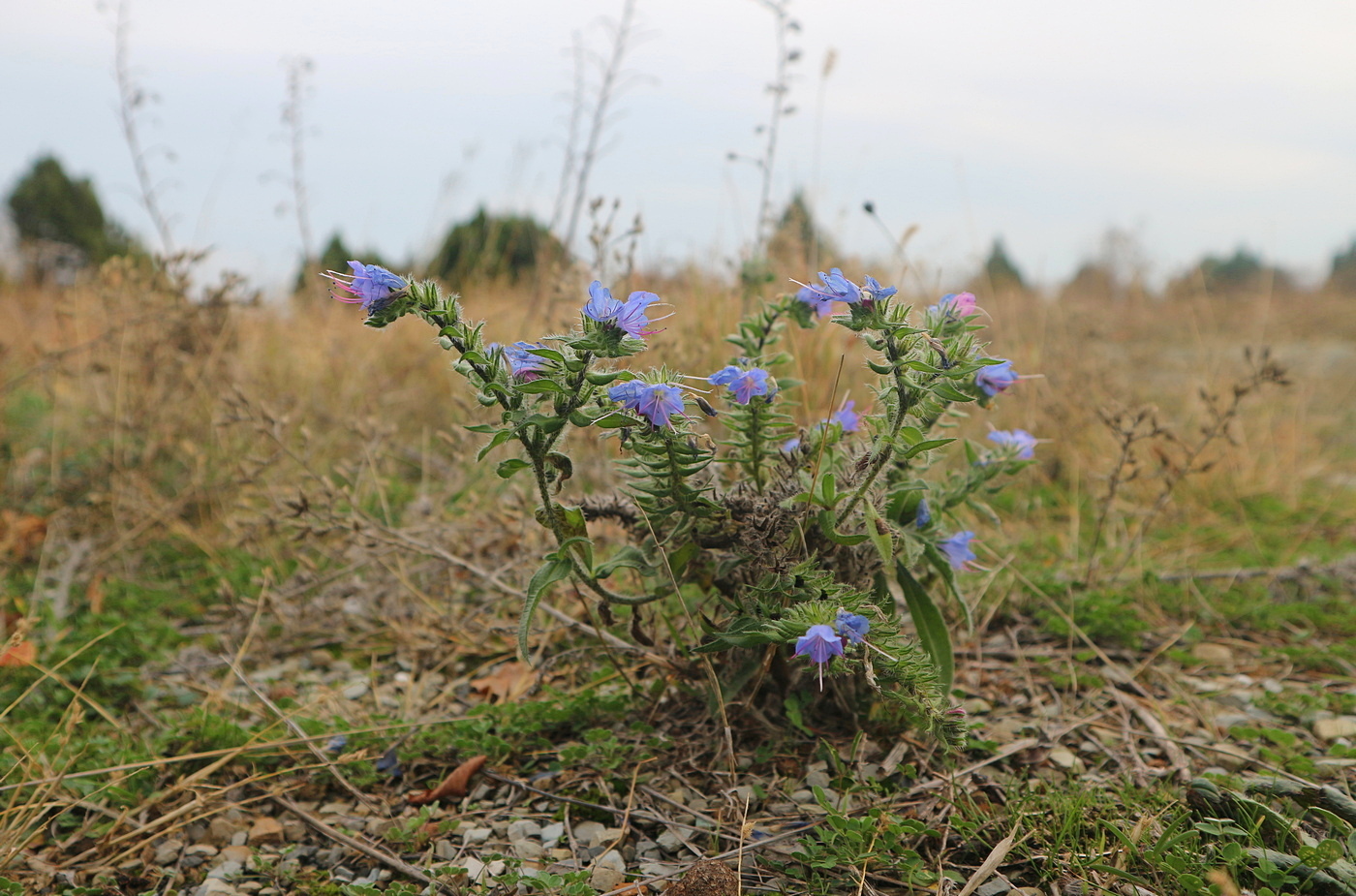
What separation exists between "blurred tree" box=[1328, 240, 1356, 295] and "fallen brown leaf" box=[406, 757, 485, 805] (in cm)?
1527

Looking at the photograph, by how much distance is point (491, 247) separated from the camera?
680cm

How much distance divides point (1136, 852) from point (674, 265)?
3979 millimetres

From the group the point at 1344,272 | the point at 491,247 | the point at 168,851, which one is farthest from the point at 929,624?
the point at 1344,272

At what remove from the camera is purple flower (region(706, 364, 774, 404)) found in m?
1.54

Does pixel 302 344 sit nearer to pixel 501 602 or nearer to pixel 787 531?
pixel 501 602

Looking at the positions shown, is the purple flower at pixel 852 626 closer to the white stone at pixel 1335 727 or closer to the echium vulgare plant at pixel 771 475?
the echium vulgare plant at pixel 771 475

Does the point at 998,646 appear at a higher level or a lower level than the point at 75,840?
higher

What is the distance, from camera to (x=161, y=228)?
3.94m

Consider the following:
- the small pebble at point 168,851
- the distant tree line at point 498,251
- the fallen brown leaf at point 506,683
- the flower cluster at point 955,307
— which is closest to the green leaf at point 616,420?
→ the flower cluster at point 955,307

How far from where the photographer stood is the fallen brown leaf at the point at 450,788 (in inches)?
73.5

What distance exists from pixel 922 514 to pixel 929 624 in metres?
0.24

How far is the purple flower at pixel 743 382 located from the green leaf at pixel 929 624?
0.50 m

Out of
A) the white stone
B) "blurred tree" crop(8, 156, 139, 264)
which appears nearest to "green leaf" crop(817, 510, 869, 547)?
the white stone

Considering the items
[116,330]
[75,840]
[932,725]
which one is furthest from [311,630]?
[932,725]
